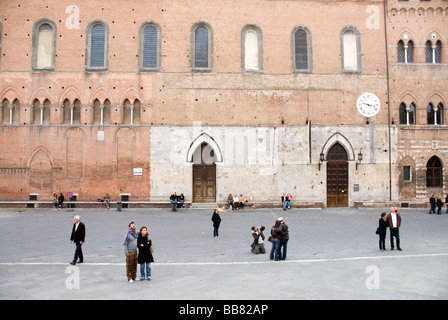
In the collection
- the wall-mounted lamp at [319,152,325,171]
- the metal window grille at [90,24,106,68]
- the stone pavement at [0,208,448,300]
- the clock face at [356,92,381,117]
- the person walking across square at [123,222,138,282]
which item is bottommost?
the stone pavement at [0,208,448,300]

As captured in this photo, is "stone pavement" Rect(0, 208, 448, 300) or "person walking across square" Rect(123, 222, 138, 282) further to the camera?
"person walking across square" Rect(123, 222, 138, 282)

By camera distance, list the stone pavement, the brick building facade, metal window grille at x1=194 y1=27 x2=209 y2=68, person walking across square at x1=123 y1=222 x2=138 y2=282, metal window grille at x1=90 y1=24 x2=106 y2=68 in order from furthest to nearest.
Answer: metal window grille at x1=194 y1=27 x2=209 y2=68 < metal window grille at x1=90 y1=24 x2=106 y2=68 < the brick building facade < person walking across square at x1=123 y1=222 x2=138 y2=282 < the stone pavement

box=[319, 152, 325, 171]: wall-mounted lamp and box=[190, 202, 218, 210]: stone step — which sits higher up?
box=[319, 152, 325, 171]: wall-mounted lamp

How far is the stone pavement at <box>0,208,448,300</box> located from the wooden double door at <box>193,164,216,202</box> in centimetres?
719

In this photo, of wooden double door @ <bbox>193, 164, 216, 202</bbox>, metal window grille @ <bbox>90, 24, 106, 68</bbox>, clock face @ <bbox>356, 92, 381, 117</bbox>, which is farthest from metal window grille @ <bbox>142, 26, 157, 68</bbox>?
clock face @ <bbox>356, 92, 381, 117</bbox>

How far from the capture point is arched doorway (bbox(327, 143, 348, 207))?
85.8 feet

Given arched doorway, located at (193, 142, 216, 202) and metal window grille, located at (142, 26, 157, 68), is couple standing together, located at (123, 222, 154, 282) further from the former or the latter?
metal window grille, located at (142, 26, 157, 68)

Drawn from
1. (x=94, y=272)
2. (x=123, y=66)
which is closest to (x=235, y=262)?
(x=94, y=272)

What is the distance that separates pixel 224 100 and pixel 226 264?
17371 millimetres

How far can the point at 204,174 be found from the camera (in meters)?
26.0

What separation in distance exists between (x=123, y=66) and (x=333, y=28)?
15.5 meters

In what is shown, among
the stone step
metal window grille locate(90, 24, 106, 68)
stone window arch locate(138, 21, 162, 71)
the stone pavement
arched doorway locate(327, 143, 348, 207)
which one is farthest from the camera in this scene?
arched doorway locate(327, 143, 348, 207)

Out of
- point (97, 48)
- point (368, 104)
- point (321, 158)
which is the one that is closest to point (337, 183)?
point (321, 158)

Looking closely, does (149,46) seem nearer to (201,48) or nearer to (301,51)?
(201,48)
